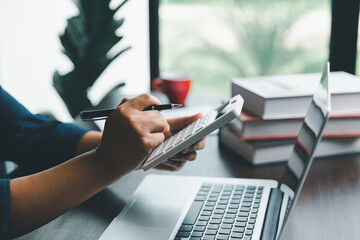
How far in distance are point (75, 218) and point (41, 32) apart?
1.72 m

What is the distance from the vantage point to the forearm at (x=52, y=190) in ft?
1.94

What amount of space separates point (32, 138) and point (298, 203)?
589mm

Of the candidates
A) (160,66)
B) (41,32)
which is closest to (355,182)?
(160,66)

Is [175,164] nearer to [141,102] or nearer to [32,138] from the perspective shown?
[141,102]

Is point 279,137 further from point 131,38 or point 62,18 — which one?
point 62,18

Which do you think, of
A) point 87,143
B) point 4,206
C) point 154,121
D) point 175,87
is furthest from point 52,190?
point 175,87

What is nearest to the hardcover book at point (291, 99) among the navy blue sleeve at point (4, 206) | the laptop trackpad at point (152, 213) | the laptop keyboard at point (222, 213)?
the laptop keyboard at point (222, 213)

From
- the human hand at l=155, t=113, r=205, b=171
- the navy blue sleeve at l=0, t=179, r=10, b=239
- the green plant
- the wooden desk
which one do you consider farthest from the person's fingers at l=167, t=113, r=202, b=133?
the green plant

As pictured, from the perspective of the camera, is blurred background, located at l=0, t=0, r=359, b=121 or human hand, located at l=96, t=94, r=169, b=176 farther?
blurred background, located at l=0, t=0, r=359, b=121

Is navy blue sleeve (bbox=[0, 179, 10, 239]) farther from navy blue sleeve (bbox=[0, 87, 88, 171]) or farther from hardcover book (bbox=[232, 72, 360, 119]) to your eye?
hardcover book (bbox=[232, 72, 360, 119])

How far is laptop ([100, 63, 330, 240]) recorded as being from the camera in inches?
22.9

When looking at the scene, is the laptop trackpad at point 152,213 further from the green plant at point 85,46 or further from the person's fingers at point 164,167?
the green plant at point 85,46

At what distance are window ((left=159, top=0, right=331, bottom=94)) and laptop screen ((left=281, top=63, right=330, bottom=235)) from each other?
1.19 m

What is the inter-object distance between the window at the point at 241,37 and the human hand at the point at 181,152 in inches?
43.7
